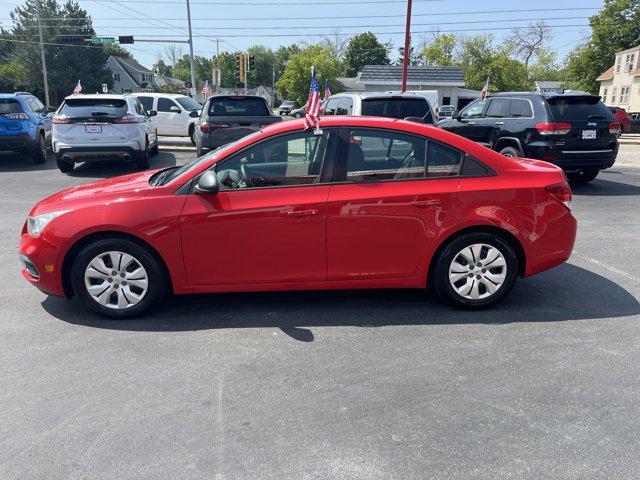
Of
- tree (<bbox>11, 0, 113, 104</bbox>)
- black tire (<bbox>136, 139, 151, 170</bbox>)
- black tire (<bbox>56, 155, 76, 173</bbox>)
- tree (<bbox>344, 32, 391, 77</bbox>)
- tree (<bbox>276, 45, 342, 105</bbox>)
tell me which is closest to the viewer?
black tire (<bbox>56, 155, 76, 173</bbox>)

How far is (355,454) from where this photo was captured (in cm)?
272

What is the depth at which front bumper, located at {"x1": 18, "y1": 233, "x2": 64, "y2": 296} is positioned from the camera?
420 cm

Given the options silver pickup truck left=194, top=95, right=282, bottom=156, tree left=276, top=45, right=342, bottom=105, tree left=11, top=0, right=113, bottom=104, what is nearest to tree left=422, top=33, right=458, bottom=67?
tree left=276, top=45, right=342, bottom=105

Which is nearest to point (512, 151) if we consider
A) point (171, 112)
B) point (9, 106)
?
point (9, 106)

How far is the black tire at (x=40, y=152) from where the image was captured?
1341 cm

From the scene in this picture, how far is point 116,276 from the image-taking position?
425 cm

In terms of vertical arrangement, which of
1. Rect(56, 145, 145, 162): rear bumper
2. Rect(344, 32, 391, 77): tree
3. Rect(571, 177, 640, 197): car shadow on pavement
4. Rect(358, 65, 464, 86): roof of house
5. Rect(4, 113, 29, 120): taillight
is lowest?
Rect(571, 177, 640, 197): car shadow on pavement

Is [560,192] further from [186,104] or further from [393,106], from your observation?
[186,104]

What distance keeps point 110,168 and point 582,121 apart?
10.8 metres

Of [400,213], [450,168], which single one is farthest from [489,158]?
[400,213]

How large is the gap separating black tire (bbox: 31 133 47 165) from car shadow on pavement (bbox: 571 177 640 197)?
500 inches

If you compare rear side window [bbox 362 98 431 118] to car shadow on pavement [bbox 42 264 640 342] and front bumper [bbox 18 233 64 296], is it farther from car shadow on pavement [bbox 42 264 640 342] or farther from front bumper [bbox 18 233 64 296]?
front bumper [bbox 18 233 64 296]

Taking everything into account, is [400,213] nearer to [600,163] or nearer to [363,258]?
[363,258]

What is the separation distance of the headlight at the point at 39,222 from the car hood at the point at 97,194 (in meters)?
0.05
